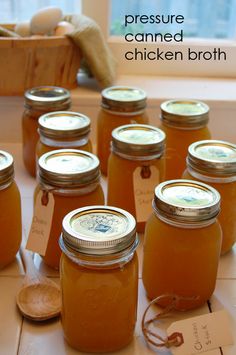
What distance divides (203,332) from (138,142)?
36 centimetres

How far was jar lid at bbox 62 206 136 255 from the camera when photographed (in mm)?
689

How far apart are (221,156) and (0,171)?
0.38 m

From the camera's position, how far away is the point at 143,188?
98 centimetres

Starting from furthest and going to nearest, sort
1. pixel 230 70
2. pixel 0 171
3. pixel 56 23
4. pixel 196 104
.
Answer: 1. pixel 230 70
2. pixel 56 23
3. pixel 196 104
4. pixel 0 171

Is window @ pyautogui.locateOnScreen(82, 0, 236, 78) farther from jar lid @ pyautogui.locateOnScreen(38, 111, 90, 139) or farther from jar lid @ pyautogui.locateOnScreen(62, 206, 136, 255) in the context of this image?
jar lid @ pyautogui.locateOnScreen(62, 206, 136, 255)

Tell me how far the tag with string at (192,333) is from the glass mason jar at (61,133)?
40 centimetres

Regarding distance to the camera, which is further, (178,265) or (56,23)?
(56,23)

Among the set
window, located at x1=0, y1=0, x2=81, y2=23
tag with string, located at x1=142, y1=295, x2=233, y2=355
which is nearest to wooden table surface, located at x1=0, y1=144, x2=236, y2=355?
tag with string, located at x1=142, y1=295, x2=233, y2=355

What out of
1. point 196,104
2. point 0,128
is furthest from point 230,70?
point 0,128

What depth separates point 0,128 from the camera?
1424 millimetres

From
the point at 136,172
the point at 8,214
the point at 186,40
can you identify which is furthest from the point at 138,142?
the point at 186,40

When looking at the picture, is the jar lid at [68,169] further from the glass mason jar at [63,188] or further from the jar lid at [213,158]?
the jar lid at [213,158]

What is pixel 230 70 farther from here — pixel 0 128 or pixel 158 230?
pixel 158 230

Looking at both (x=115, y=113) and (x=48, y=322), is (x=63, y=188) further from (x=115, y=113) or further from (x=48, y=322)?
(x=115, y=113)
